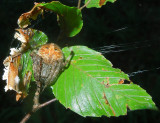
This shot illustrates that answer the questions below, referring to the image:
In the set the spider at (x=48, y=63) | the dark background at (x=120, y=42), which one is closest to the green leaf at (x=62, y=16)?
the spider at (x=48, y=63)

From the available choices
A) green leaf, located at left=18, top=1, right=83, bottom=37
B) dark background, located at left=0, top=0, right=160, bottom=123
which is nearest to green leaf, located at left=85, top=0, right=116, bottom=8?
green leaf, located at left=18, top=1, right=83, bottom=37

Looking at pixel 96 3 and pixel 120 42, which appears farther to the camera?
pixel 120 42

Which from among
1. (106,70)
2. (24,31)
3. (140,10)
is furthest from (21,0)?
(140,10)

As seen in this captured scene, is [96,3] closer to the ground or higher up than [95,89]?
higher up

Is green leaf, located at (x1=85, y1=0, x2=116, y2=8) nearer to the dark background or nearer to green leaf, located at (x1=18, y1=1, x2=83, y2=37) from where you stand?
green leaf, located at (x1=18, y1=1, x2=83, y2=37)

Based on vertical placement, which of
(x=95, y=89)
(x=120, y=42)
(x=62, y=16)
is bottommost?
(x=120, y=42)

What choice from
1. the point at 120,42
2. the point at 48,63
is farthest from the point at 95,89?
the point at 120,42

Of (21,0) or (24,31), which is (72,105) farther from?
(21,0)

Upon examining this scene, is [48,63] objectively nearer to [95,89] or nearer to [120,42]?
[95,89]
